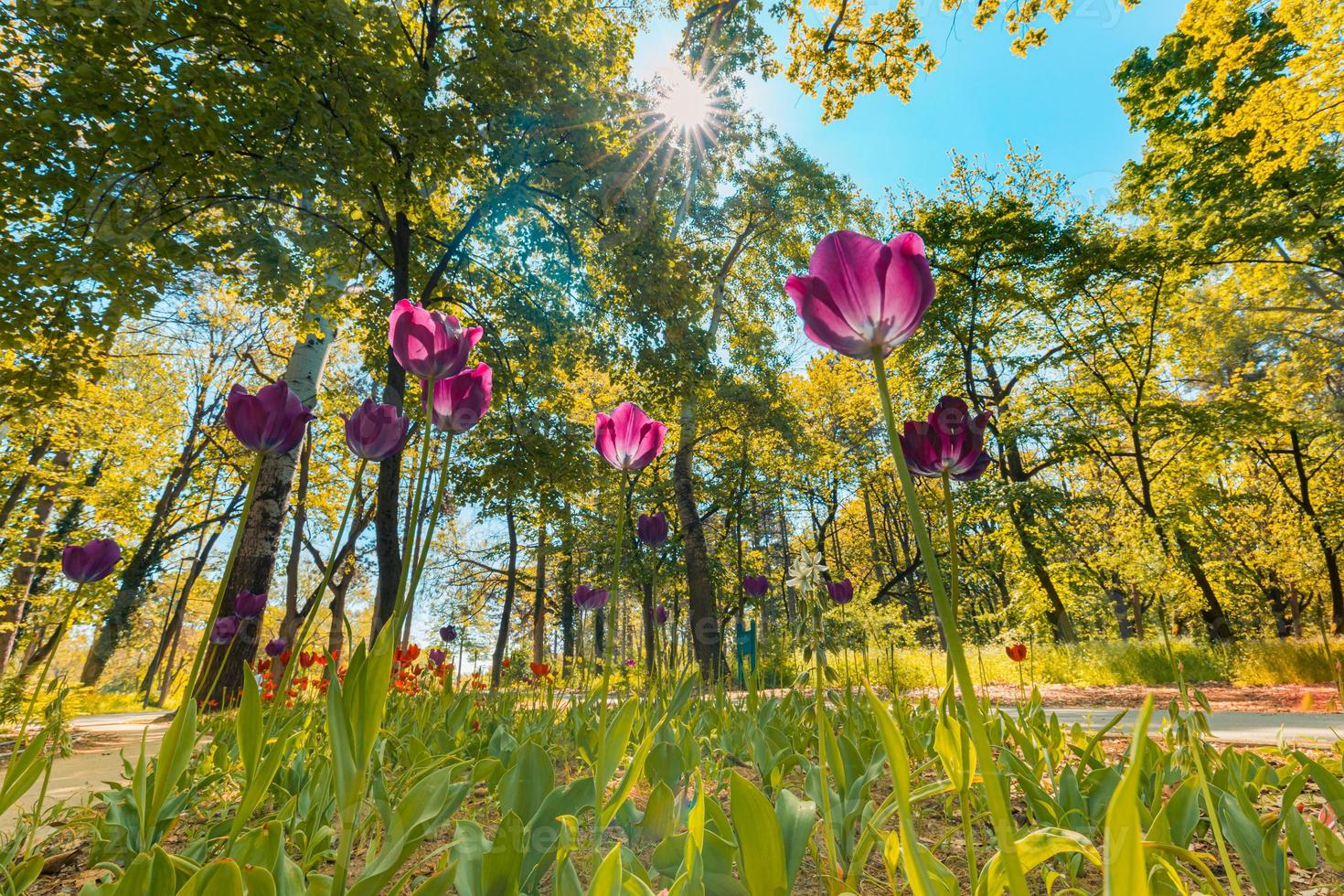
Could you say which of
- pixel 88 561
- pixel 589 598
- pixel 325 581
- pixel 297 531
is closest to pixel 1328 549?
pixel 589 598

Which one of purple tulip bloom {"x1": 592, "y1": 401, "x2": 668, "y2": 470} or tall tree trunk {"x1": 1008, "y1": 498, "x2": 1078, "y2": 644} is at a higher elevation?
tall tree trunk {"x1": 1008, "y1": 498, "x2": 1078, "y2": 644}

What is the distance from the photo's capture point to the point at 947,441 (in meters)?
1.35

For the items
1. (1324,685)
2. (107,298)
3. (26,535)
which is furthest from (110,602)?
(1324,685)

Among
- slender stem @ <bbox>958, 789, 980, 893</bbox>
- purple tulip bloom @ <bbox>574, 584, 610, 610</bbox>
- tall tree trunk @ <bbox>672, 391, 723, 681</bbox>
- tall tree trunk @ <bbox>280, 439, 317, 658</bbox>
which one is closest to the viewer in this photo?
slender stem @ <bbox>958, 789, 980, 893</bbox>

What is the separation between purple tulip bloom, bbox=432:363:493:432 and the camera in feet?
4.66

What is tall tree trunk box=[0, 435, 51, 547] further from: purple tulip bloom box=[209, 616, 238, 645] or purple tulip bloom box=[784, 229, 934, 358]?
purple tulip bloom box=[784, 229, 934, 358]

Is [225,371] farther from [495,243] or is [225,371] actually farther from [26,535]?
[495,243]

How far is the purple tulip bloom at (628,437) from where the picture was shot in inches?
65.5

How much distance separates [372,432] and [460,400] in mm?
303

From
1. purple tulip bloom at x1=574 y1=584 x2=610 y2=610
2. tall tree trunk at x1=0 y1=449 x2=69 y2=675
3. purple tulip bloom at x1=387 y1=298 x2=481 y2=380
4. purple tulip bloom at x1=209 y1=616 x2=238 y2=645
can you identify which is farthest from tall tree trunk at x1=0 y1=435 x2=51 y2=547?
purple tulip bloom at x1=387 y1=298 x2=481 y2=380

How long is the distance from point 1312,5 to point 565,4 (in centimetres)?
824

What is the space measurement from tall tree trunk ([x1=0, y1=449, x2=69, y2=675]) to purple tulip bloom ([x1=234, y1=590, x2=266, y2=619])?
903cm

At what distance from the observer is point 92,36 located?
4184 mm

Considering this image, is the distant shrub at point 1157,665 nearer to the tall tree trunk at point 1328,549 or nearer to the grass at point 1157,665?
the grass at point 1157,665
